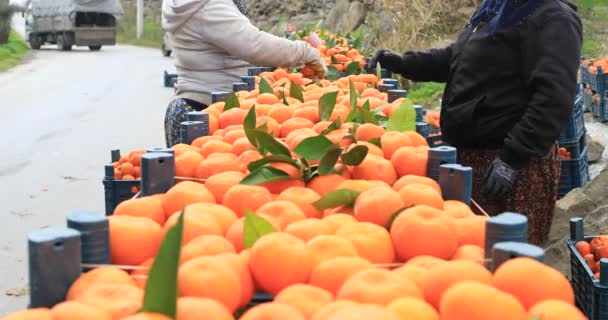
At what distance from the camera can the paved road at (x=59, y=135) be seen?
257 inches

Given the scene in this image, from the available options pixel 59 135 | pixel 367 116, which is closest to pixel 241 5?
pixel 367 116

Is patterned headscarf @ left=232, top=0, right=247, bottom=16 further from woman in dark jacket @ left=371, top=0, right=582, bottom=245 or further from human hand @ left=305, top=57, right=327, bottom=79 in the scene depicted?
woman in dark jacket @ left=371, top=0, right=582, bottom=245

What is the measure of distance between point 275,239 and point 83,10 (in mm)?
29703

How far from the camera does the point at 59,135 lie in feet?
36.7

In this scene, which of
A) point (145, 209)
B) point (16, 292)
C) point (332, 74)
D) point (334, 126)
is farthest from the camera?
point (332, 74)

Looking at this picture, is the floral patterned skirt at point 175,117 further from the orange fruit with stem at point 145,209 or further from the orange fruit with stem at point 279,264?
the orange fruit with stem at point 279,264

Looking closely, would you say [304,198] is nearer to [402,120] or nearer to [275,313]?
[275,313]

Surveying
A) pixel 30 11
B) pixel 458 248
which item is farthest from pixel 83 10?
pixel 458 248

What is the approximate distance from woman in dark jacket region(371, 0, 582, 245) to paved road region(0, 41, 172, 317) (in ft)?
8.82

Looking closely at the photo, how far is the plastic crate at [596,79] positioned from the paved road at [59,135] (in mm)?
4813

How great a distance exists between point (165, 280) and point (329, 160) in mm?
912

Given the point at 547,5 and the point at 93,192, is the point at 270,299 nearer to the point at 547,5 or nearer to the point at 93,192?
the point at 547,5

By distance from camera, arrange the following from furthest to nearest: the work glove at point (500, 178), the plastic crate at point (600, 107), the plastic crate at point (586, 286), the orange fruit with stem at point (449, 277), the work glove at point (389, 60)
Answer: the plastic crate at point (600, 107)
the work glove at point (389, 60)
the work glove at point (500, 178)
the plastic crate at point (586, 286)
the orange fruit with stem at point (449, 277)

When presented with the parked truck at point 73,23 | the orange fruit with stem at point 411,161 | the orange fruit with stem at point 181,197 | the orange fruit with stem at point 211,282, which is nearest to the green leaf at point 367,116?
the orange fruit with stem at point 411,161
